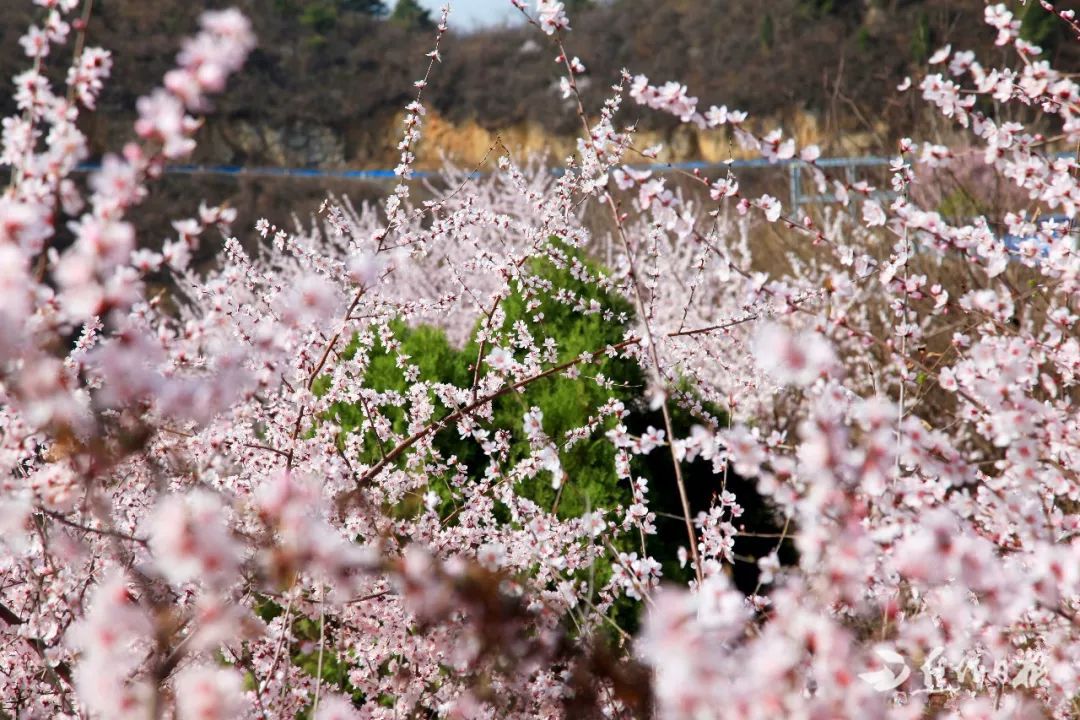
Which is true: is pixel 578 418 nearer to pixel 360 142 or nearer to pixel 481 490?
pixel 481 490

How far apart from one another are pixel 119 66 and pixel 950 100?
35.6 metres

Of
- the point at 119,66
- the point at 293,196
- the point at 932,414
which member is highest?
the point at 119,66

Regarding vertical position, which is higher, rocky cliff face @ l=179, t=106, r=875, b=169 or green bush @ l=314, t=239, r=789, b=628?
green bush @ l=314, t=239, r=789, b=628

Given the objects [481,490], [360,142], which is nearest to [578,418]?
[481,490]

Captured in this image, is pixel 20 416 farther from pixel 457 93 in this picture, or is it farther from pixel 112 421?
pixel 457 93

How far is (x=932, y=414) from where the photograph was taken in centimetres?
807

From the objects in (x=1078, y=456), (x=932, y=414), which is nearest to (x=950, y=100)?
(x=1078, y=456)
